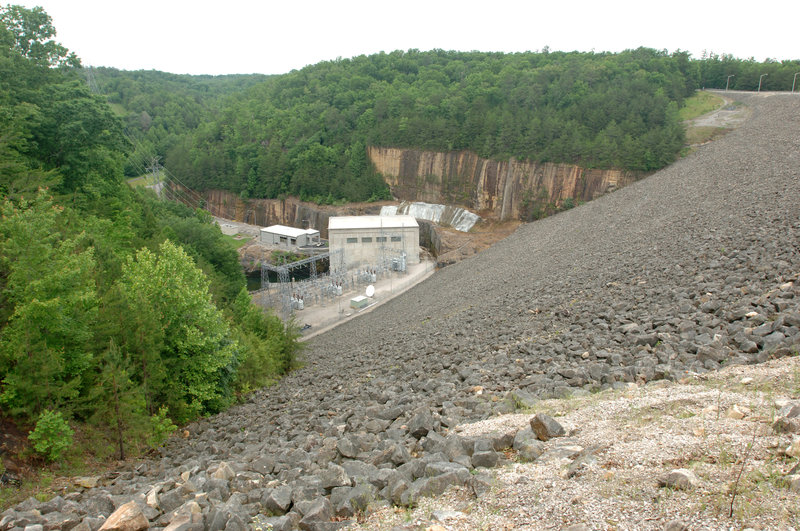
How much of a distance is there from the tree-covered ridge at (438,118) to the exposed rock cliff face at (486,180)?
48.8 inches

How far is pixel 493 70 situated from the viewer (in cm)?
8306

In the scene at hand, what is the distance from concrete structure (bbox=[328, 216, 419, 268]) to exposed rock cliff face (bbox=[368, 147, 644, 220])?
41.6 ft

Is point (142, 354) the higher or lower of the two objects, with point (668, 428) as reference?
lower

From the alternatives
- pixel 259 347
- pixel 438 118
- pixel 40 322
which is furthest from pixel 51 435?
pixel 438 118

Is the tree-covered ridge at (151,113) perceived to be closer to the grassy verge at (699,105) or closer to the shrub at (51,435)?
the grassy verge at (699,105)

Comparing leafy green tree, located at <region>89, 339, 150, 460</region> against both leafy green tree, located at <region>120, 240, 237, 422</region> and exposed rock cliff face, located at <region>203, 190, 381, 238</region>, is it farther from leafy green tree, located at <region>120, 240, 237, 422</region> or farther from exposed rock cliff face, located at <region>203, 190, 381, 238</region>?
exposed rock cliff face, located at <region>203, 190, 381, 238</region>

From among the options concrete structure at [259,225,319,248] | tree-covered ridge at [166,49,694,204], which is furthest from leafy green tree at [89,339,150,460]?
tree-covered ridge at [166,49,694,204]

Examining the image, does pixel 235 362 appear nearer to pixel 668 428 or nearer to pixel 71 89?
pixel 668 428

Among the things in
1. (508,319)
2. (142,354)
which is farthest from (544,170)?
(142,354)

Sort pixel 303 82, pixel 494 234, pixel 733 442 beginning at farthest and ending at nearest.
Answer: pixel 303 82
pixel 494 234
pixel 733 442

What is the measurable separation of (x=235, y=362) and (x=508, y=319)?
9.26m

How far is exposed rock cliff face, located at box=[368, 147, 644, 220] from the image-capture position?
5275cm

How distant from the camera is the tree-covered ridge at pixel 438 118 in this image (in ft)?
181

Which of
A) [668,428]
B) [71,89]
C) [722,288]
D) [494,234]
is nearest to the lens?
[668,428]
